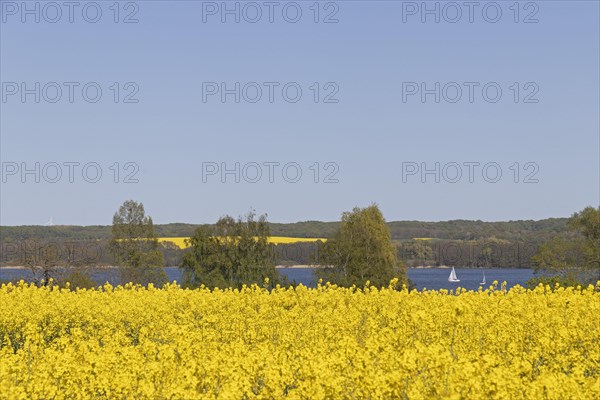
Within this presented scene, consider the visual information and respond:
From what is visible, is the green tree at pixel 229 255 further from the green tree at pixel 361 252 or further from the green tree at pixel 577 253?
the green tree at pixel 577 253

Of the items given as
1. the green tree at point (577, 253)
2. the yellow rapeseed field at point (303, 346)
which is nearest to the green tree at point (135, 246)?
the green tree at point (577, 253)

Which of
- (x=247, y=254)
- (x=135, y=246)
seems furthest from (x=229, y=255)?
(x=135, y=246)

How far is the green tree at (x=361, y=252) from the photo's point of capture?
42062 mm

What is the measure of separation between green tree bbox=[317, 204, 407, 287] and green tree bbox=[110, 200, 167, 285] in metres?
10.8

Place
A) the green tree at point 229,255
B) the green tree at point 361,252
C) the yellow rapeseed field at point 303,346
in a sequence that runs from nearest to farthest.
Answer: the yellow rapeseed field at point 303,346 → the green tree at point 229,255 → the green tree at point 361,252

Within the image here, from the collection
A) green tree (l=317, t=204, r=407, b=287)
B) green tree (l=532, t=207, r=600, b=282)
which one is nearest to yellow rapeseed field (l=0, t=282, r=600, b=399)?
green tree (l=317, t=204, r=407, b=287)

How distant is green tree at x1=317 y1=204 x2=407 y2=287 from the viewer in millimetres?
42062

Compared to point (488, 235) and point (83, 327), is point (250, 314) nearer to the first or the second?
point (83, 327)

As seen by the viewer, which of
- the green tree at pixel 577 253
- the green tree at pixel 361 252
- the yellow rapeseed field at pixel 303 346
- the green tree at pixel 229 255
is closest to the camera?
the yellow rapeseed field at pixel 303 346

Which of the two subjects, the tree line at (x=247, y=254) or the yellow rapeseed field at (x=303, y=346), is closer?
the yellow rapeseed field at (x=303, y=346)

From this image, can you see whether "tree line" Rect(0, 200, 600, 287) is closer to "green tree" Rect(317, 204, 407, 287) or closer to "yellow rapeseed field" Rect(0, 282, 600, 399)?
"green tree" Rect(317, 204, 407, 287)

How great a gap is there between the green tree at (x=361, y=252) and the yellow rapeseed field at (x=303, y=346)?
20.9 meters

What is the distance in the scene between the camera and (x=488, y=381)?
8883mm

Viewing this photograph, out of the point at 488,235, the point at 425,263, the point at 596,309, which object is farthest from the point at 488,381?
the point at 425,263
